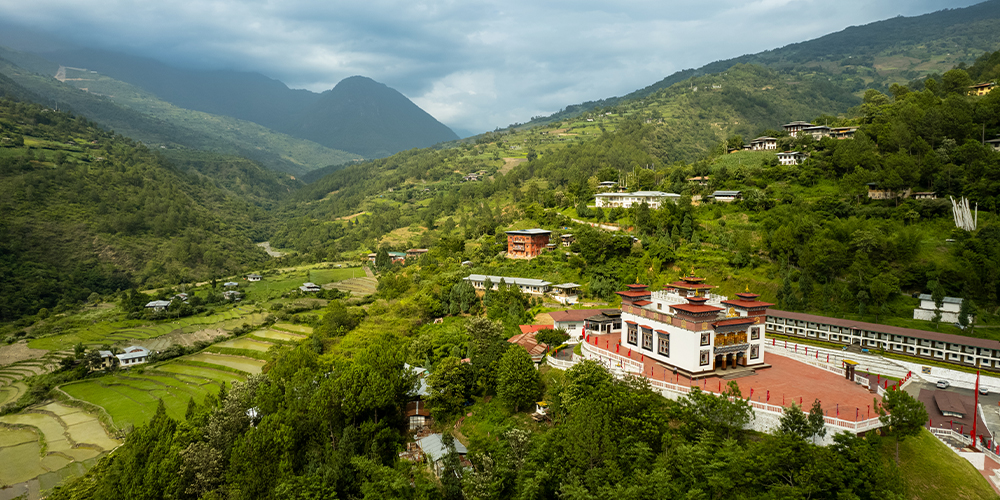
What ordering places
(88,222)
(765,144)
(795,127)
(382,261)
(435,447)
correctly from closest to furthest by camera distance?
(435,447)
(795,127)
(765,144)
(88,222)
(382,261)

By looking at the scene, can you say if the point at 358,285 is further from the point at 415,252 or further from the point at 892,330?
the point at 892,330

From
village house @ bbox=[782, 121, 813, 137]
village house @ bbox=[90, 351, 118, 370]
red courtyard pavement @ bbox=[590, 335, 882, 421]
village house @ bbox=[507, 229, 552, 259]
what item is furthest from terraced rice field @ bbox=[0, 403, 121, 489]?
village house @ bbox=[782, 121, 813, 137]

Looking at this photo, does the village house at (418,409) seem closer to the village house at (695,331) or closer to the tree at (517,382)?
the tree at (517,382)

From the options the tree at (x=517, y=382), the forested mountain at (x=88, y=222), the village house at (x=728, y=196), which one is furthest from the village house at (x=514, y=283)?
the forested mountain at (x=88, y=222)

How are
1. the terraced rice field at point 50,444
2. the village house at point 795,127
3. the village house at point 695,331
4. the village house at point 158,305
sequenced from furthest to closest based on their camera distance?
1. the village house at point 795,127
2. the village house at point 158,305
3. the terraced rice field at point 50,444
4. the village house at point 695,331

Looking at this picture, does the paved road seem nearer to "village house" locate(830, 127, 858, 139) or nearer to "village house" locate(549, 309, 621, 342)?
"village house" locate(549, 309, 621, 342)

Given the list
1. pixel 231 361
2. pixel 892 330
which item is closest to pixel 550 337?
pixel 892 330
